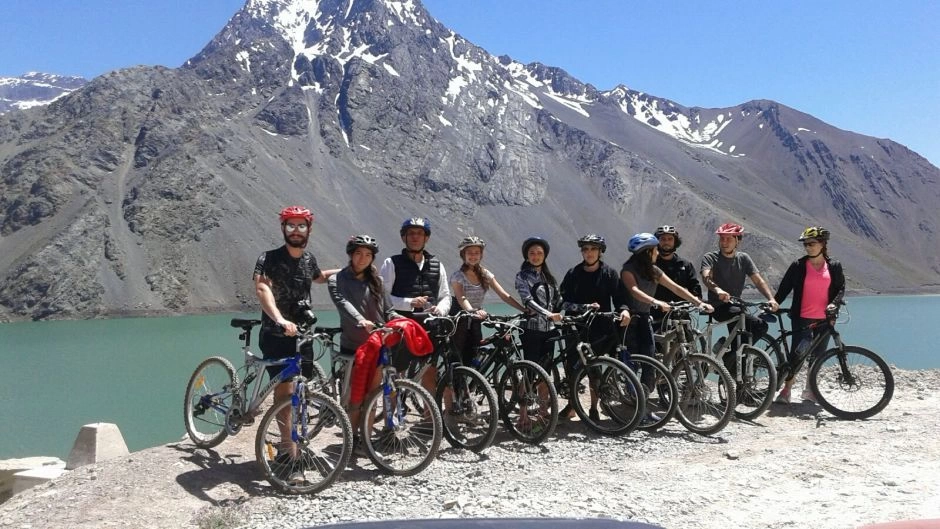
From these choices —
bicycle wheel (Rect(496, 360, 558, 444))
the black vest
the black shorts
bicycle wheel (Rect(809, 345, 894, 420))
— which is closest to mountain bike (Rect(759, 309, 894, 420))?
bicycle wheel (Rect(809, 345, 894, 420))

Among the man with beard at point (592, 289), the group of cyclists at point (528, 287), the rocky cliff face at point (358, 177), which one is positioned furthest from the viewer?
the rocky cliff face at point (358, 177)

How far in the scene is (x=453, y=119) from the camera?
12938cm

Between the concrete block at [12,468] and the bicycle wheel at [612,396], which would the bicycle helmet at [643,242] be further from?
the concrete block at [12,468]

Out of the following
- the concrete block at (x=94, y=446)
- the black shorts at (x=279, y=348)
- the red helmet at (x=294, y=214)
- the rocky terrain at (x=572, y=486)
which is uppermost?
the red helmet at (x=294, y=214)

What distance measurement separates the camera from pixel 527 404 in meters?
6.66

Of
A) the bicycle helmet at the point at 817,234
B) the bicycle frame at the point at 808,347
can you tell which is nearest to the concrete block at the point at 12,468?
the bicycle frame at the point at 808,347

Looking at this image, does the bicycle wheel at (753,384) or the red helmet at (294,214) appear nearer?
the red helmet at (294,214)

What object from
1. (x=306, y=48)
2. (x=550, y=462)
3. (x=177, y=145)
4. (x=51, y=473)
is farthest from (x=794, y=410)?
(x=306, y=48)

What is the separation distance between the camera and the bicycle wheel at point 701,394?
693 centimetres

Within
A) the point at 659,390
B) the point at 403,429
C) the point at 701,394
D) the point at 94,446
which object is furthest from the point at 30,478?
the point at 701,394

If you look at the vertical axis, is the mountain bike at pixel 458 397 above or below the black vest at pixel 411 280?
below

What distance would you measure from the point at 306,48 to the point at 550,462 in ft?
544

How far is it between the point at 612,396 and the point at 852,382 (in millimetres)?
2894

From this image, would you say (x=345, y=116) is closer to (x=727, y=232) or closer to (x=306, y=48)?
(x=306, y=48)
